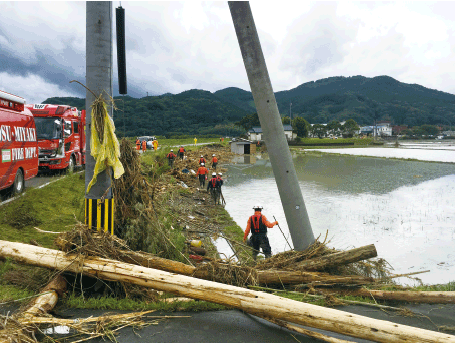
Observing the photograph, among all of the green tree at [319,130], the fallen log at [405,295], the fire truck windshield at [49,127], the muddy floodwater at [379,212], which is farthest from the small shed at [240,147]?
the green tree at [319,130]

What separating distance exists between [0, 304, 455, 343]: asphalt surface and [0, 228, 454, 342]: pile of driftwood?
0.18m

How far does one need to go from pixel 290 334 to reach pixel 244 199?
12753mm

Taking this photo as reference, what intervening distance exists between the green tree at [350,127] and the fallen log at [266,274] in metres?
108

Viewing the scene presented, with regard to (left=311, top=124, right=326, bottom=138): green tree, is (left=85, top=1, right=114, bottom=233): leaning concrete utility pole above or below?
below

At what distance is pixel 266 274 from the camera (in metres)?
5.52

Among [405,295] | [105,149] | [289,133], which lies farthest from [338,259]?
[289,133]

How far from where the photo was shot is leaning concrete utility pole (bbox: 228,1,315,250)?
6.09 m

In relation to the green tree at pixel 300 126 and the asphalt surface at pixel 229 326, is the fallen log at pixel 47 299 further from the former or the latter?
the green tree at pixel 300 126

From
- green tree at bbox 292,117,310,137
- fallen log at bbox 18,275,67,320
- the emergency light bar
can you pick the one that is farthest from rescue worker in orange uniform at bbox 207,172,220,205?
green tree at bbox 292,117,310,137

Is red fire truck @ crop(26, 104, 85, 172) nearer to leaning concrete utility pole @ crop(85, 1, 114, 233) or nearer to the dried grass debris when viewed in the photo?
leaning concrete utility pole @ crop(85, 1, 114, 233)

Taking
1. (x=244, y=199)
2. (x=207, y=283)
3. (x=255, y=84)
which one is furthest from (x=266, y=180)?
(x=207, y=283)

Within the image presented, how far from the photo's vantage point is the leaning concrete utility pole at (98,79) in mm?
5535

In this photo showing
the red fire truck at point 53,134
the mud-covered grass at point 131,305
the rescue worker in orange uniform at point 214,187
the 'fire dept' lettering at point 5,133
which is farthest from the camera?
the rescue worker in orange uniform at point 214,187

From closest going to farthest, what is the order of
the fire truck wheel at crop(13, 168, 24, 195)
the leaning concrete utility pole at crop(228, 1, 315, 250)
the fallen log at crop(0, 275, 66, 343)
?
1. the fallen log at crop(0, 275, 66, 343)
2. the leaning concrete utility pole at crop(228, 1, 315, 250)
3. the fire truck wheel at crop(13, 168, 24, 195)
